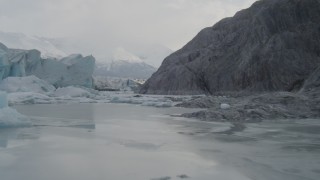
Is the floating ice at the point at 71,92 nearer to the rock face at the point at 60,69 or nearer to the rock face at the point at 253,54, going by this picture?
the rock face at the point at 60,69

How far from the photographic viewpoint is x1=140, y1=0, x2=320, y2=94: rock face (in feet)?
131

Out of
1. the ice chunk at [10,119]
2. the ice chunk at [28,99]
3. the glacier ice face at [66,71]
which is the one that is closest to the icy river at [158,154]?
the ice chunk at [10,119]

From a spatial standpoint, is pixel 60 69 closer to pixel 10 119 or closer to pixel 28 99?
pixel 28 99

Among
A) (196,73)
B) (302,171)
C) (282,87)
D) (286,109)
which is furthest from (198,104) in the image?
(196,73)

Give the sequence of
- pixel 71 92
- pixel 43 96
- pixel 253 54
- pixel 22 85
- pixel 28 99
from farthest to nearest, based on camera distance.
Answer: pixel 253 54
pixel 71 92
pixel 22 85
pixel 43 96
pixel 28 99

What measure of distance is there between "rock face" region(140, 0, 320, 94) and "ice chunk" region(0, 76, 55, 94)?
65.2 feet

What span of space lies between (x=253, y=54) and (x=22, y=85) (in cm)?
2325

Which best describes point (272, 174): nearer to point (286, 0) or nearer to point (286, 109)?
point (286, 109)

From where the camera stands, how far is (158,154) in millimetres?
6395

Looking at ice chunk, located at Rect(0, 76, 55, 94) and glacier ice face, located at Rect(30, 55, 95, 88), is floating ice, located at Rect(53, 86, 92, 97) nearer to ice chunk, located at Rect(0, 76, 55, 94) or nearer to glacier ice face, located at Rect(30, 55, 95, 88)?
ice chunk, located at Rect(0, 76, 55, 94)

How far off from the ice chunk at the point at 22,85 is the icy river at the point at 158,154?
62.3 ft

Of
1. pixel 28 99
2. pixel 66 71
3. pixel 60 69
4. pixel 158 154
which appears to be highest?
pixel 60 69

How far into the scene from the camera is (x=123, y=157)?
20.0 feet

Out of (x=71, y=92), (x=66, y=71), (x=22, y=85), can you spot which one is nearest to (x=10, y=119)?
(x=22, y=85)
